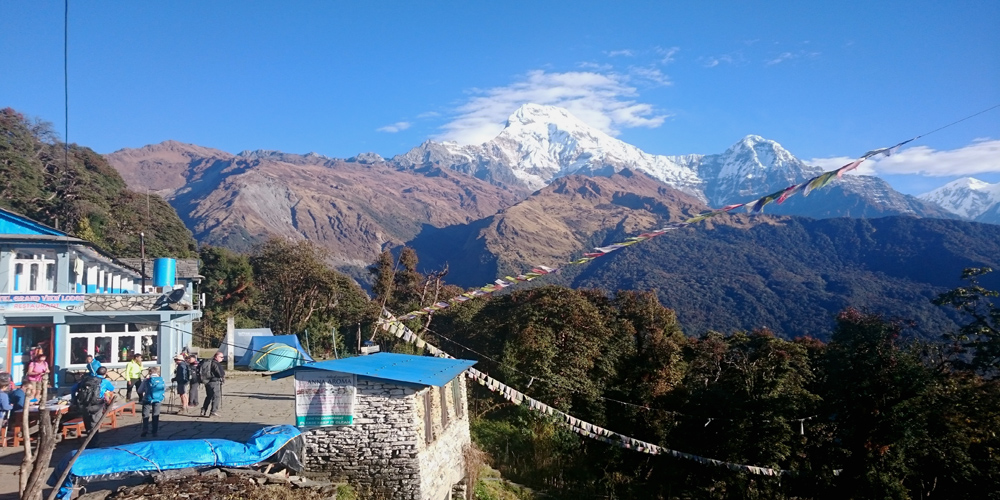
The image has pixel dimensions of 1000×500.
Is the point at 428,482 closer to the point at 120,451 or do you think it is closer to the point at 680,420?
the point at 120,451

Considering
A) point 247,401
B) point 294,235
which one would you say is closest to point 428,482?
point 247,401

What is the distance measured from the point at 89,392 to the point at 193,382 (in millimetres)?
4084

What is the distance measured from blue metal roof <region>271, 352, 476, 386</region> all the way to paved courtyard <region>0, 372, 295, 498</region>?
7.80 feet

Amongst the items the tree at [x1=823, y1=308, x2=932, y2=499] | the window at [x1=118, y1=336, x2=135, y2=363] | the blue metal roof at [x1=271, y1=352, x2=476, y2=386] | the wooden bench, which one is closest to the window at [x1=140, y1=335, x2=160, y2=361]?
the window at [x1=118, y1=336, x2=135, y2=363]

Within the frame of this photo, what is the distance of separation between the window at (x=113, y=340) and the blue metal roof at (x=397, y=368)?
927 cm

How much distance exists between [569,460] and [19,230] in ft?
57.2

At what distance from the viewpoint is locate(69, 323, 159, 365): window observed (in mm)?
18422

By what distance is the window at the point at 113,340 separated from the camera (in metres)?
18.4

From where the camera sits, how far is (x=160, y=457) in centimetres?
888

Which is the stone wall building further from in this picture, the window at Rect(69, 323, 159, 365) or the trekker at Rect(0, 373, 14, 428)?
the window at Rect(69, 323, 159, 365)

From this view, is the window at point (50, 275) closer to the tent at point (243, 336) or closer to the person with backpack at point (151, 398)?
the tent at point (243, 336)

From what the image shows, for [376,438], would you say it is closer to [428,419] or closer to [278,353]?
[428,419]

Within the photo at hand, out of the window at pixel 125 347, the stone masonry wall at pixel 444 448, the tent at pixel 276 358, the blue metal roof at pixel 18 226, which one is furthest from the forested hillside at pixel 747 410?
the blue metal roof at pixel 18 226

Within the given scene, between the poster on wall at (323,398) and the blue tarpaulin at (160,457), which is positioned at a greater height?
the poster on wall at (323,398)
